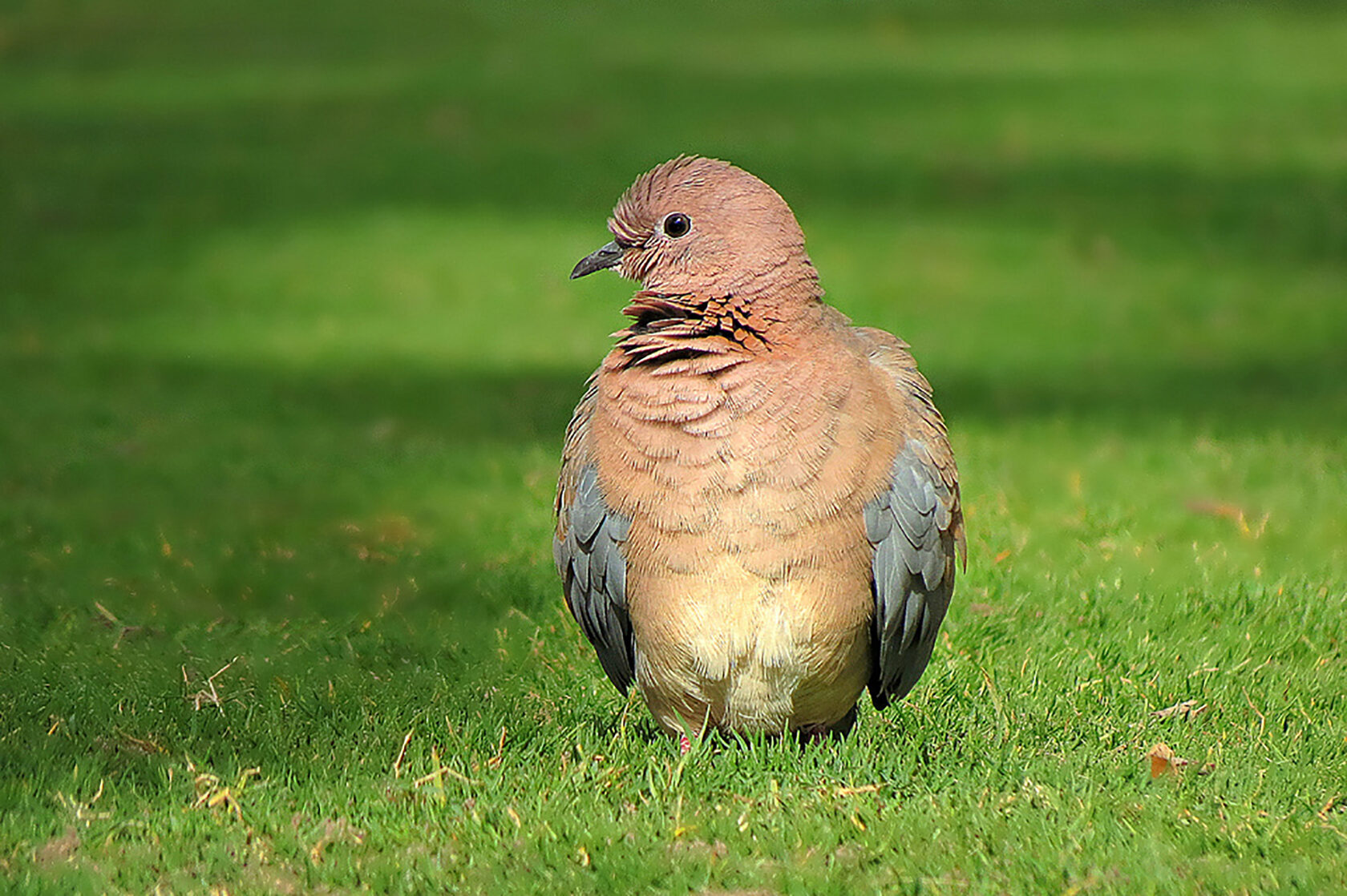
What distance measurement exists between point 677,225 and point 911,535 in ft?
3.28

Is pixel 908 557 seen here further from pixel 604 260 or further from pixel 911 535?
pixel 604 260

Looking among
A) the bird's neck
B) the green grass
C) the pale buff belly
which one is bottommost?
the green grass

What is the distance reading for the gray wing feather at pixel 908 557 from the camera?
15.6 feet

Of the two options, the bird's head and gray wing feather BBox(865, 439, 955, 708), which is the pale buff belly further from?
the bird's head

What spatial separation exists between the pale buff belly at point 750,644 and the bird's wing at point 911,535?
7cm

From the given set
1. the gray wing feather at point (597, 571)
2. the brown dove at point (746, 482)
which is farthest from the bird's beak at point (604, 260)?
the gray wing feather at point (597, 571)

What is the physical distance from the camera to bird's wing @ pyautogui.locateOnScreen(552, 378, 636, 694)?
482 centimetres

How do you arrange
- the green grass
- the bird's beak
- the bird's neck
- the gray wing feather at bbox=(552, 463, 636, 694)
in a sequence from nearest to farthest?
the green grass, the bird's neck, the gray wing feather at bbox=(552, 463, 636, 694), the bird's beak

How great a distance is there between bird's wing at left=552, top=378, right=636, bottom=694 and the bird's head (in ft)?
1.46

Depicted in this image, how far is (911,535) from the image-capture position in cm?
476

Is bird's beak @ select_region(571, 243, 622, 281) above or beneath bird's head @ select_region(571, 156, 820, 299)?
beneath

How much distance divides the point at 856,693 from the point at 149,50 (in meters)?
13.8

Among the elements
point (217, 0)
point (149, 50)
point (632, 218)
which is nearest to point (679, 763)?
point (632, 218)

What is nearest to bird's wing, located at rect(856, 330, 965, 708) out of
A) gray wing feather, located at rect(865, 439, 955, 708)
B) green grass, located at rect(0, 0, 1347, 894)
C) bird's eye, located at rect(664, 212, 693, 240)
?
gray wing feather, located at rect(865, 439, 955, 708)
